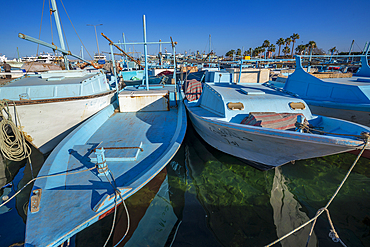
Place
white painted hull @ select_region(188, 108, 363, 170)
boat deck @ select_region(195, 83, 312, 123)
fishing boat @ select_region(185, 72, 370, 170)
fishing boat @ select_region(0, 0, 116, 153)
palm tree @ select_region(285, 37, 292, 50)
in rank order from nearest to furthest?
white painted hull @ select_region(188, 108, 363, 170)
fishing boat @ select_region(185, 72, 370, 170)
boat deck @ select_region(195, 83, 312, 123)
fishing boat @ select_region(0, 0, 116, 153)
palm tree @ select_region(285, 37, 292, 50)

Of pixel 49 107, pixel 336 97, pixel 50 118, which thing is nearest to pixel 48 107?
pixel 49 107

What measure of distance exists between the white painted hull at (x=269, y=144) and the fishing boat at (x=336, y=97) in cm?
Result: 547

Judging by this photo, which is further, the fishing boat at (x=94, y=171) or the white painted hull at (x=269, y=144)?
the white painted hull at (x=269, y=144)

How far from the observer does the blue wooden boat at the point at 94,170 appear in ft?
10.6

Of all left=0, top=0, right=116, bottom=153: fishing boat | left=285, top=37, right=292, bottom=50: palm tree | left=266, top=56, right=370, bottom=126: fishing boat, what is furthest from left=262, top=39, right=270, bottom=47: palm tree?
left=0, top=0, right=116, bottom=153: fishing boat

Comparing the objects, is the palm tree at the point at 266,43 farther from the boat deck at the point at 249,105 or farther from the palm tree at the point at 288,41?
the boat deck at the point at 249,105

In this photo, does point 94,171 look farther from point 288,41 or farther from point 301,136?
point 288,41

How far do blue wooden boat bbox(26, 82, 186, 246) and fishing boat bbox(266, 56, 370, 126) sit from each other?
7113 millimetres

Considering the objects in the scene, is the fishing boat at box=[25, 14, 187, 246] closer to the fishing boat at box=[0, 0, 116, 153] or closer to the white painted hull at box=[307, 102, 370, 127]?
the fishing boat at box=[0, 0, 116, 153]

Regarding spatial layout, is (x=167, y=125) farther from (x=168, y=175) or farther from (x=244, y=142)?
(x=244, y=142)

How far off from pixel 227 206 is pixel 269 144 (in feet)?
6.99

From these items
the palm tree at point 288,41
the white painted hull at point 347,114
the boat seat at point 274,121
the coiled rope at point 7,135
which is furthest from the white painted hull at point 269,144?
the palm tree at point 288,41

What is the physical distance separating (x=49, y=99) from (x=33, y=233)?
5958 mm

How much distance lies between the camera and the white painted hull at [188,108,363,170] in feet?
13.2
